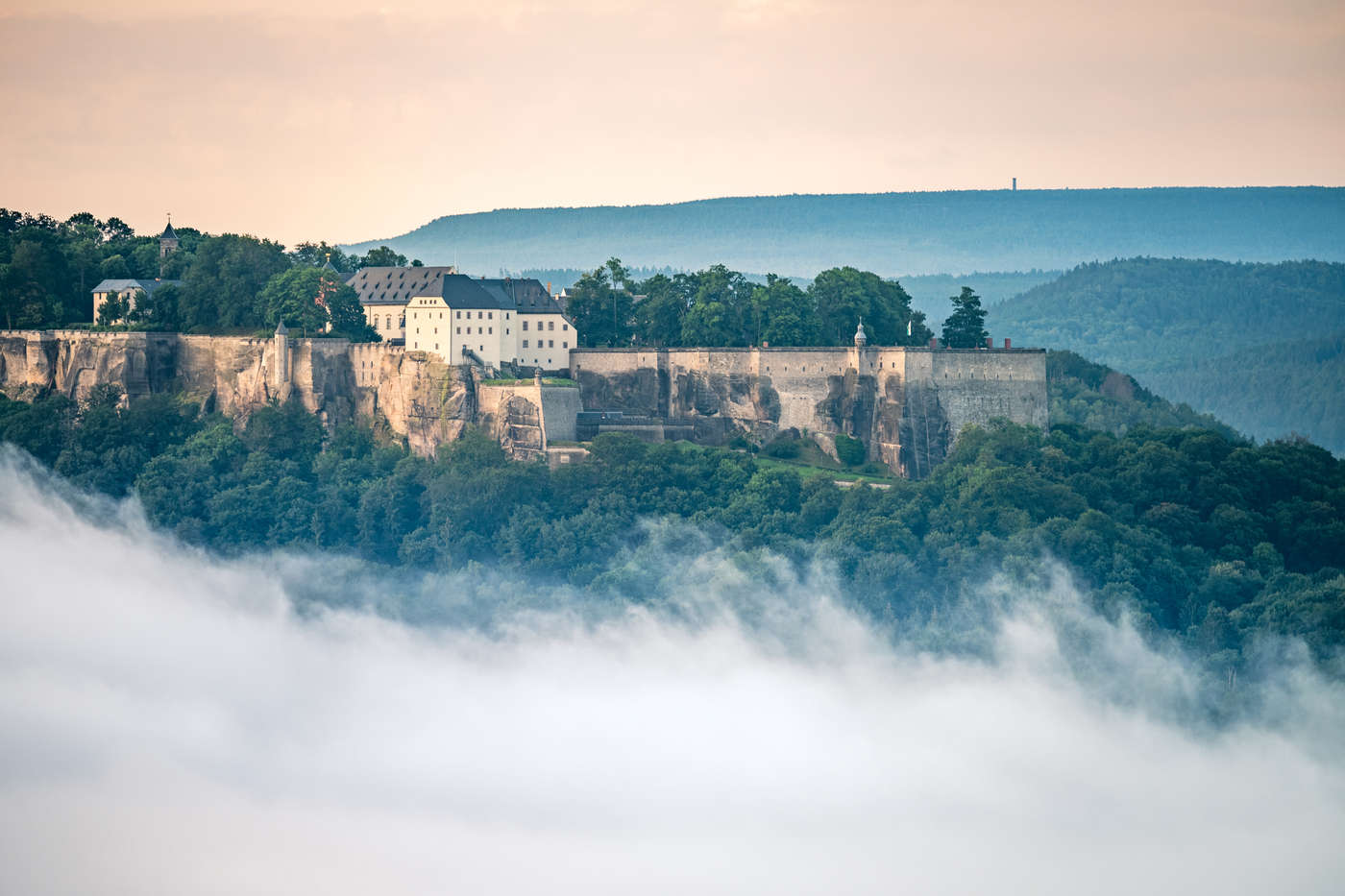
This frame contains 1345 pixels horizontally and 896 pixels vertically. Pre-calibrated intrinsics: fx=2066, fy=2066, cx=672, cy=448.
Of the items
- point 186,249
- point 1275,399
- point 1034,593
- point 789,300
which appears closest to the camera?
point 1034,593

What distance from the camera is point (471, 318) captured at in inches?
3137

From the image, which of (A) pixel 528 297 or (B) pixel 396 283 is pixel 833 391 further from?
(B) pixel 396 283

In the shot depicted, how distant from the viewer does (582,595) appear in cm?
7881

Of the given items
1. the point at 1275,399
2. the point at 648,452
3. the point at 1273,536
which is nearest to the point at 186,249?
the point at 648,452

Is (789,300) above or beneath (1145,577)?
above

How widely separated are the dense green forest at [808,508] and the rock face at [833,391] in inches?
54.6

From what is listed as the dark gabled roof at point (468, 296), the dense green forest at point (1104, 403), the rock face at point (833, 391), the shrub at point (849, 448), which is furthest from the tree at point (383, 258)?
the dense green forest at point (1104, 403)

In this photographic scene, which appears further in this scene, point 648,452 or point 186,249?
point 186,249

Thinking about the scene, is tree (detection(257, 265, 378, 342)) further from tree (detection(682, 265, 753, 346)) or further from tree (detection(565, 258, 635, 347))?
tree (detection(682, 265, 753, 346))

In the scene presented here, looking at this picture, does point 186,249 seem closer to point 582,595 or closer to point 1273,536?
point 582,595

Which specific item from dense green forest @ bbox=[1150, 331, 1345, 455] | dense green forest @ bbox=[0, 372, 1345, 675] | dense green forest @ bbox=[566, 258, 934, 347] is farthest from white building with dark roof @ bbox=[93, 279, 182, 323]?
dense green forest @ bbox=[1150, 331, 1345, 455]

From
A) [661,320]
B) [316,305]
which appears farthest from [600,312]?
[316,305]

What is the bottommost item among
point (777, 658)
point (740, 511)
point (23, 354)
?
point (777, 658)

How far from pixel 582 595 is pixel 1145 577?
21.0 meters
